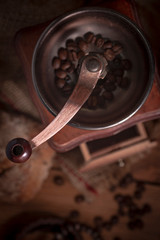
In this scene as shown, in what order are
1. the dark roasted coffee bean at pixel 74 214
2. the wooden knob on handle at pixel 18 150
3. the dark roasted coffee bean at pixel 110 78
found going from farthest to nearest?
the dark roasted coffee bean at pixel 74 214 → the dark roasted coffee bean at pixel 110 78 → the wooden knob on handle at pixel 18 150

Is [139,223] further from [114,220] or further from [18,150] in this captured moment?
[18,150]

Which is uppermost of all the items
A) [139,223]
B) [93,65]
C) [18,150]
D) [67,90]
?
[67,90]

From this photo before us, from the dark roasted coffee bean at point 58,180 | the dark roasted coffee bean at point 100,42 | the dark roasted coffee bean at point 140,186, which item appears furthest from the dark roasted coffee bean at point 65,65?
the dark roasted coffee bean at point 140,186

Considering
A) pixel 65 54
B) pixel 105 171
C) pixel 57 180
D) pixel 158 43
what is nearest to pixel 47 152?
pixel 57 180

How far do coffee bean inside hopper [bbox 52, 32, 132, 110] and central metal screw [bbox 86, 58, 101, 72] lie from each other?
15cm

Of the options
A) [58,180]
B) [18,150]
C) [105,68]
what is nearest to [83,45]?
[105,68]

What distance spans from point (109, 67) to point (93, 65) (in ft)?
0.56

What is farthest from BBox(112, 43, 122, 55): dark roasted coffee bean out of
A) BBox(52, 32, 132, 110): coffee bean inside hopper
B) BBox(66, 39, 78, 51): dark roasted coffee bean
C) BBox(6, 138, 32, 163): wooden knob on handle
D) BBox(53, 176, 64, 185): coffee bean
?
BBox(53, 176, 64, 185): coffee bean

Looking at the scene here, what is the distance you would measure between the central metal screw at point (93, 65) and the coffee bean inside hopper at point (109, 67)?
15cm

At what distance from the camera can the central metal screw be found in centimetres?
55

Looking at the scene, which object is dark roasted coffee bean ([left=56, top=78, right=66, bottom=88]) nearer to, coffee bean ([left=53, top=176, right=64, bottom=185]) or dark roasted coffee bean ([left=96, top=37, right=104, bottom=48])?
dark roasted coffee bean ([left=96, top=37, right=104, bottom=48])

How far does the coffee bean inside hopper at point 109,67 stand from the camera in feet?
2.35

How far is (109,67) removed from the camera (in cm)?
72

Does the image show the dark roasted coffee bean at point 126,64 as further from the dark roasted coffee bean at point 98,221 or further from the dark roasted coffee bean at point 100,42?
the dark roasted coffee bean at point 98,221
